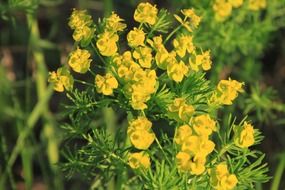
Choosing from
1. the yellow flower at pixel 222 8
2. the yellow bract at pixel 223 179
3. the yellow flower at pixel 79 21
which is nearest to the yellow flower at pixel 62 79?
the yellow flower at pixel 79 21

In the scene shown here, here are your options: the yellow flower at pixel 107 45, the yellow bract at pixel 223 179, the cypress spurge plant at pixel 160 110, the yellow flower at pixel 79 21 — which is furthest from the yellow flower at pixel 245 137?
the yellow flower at pixel 79 21

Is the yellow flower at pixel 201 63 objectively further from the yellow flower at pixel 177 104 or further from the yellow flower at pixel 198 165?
the yellow flower at pixel 198 165

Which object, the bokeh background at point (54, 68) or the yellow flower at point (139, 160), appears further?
the bokeh background at point (54, 68)

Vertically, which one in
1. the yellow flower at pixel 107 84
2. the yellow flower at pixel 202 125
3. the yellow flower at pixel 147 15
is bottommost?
the yellow flower at pixel 202 125

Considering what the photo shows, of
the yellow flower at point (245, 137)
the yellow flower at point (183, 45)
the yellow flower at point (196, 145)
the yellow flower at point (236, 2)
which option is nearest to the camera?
the yellow flower at point (196, 145)

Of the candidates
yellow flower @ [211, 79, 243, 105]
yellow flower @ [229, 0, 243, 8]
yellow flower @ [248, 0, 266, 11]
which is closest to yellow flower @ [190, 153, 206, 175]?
yellow flower @ [211, 79, 243, 105]

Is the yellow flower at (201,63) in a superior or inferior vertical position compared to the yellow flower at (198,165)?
superior

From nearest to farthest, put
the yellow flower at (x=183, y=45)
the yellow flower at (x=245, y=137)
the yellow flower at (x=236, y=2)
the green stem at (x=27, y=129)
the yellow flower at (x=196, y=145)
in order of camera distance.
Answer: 1. the yellow flower at (x=196, y=145)
2. the yellow flower at (x=245, y=137)
3. the yellow flower at (x=183, y=45)
4. the yellow flower at (x=236, y=2)
5. the green stem at (x=27, y=129)
